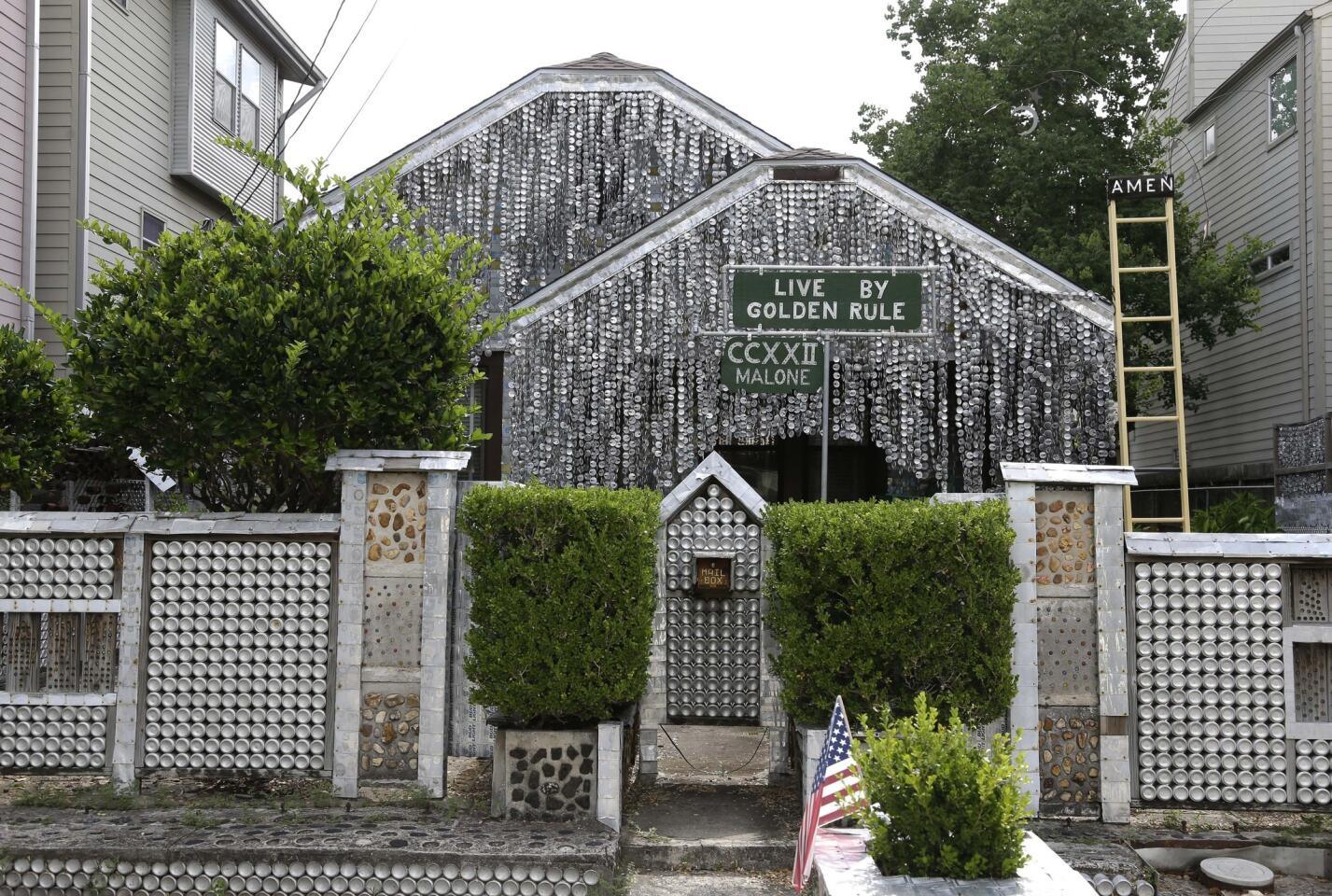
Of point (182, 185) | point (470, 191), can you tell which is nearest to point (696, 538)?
point (470, 191)

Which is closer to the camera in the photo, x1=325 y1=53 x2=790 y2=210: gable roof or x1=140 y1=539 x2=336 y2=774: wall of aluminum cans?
x1=140 y1=539 x2=336 y2=774: wall of aluminum cans

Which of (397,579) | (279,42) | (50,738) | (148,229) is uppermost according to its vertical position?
(279,42)

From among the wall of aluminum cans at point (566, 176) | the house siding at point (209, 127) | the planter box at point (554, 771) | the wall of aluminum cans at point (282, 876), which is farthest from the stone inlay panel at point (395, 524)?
the house siding at point (209, 127)

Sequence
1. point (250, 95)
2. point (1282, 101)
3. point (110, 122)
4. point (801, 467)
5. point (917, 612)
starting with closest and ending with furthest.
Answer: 1. point (917, 612)
2. point (110, 122)
3. point (801, 467)
4. point (1282, 101)
5. point (250, 95)

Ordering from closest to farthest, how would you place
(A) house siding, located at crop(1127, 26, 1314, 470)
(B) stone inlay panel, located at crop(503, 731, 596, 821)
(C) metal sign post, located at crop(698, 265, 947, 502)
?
1. (B) stone inlay panel, located at crop(503, 731, 596, 821)
2. (C) metal sign post, located at crop(698, 265, 947, 502)
3. (A) house siding, located at crop(1127, 26, 1314, 470)

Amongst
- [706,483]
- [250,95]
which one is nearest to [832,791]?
[706,483]

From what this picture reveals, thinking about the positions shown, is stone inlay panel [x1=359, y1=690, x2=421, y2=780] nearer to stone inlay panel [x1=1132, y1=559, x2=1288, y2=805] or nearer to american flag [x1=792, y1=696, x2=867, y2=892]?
american flag [x1=792, y1=696, x2=867, y2=892]

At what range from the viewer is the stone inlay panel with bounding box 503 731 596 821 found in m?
6.76

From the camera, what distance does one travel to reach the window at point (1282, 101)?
18.3 metres

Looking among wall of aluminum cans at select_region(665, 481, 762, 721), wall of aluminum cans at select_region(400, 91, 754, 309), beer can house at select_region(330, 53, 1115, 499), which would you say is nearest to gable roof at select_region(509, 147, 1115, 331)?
beer can house at select_region(330, 53, 1115, 499)

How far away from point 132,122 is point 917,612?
13.9 m

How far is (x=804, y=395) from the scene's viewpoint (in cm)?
1304

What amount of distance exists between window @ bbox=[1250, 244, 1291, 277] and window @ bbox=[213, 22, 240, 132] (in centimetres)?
1734

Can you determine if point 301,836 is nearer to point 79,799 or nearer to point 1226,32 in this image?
point 79,799
